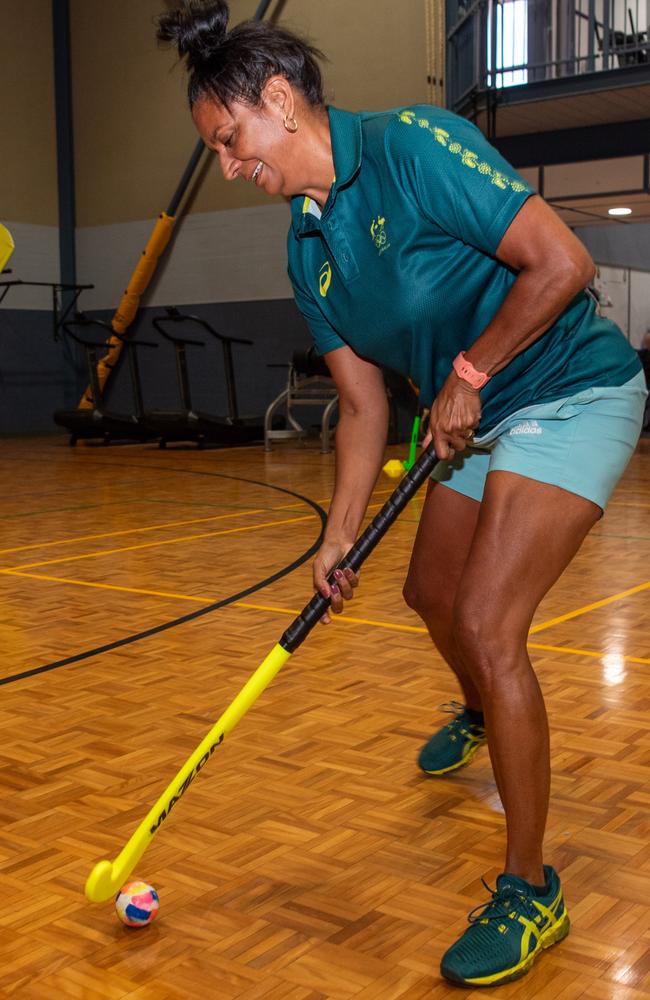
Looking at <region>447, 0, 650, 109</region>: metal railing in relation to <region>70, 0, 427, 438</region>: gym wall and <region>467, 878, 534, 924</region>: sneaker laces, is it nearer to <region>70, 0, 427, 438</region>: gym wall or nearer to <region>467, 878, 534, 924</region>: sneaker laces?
<region>70, 0, 427, 438</region>: gym wall

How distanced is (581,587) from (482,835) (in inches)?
84.9

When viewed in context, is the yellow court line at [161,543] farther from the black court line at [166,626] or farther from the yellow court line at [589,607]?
the yellow court line at [589,607]

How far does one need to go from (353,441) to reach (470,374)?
16.2 inches

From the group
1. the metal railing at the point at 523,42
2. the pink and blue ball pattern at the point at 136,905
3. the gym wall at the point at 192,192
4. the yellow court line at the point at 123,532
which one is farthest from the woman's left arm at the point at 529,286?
the gym wall at the point at 192,192

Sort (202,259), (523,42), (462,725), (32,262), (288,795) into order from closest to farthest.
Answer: (288,795)
(462,725)
(523,42)
(202,259)
(32,262)

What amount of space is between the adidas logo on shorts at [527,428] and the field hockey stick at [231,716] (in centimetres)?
12

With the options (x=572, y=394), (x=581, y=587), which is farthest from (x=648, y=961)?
(x=581, y=587)

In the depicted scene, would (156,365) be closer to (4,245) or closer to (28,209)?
(28,209)

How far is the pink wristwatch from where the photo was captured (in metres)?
1.54

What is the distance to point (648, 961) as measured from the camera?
1476mm

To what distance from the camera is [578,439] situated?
1.58m

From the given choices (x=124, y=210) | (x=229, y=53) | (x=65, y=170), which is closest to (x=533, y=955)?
(x=229, y=53)

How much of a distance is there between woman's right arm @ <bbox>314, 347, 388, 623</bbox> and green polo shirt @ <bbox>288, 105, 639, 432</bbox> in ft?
0.50

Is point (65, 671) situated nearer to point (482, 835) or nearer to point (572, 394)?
point (482, 835)
